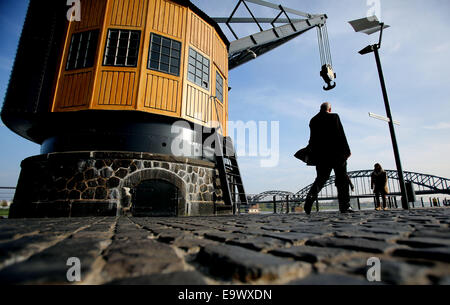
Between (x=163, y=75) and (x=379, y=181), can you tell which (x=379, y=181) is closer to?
(x=379, y=181)

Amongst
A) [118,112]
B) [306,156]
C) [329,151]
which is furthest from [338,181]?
[118,112]

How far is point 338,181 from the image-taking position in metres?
4.84

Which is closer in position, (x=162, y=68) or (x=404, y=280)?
(x=404, y=280)

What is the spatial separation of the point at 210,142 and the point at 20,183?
572cm

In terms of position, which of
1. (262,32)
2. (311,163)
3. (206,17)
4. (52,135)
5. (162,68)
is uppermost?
(262,32)

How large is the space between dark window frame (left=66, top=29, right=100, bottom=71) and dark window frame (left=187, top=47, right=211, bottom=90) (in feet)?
9.37

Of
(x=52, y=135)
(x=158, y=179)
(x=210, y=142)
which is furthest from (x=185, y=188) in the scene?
(x=52, y=135)

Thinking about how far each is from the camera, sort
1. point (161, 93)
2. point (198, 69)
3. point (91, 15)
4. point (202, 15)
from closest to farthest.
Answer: point (161, 93) → point (91, 15) → point (198, 69) → point (202, 15)

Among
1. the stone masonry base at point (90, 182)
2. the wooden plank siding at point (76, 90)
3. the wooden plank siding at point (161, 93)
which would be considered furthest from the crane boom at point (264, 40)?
the stone masonry base at point (90, 182)

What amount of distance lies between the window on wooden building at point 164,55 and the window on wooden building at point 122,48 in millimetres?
439

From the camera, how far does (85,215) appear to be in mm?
5746

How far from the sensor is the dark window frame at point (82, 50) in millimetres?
6891

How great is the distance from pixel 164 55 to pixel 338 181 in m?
6.17

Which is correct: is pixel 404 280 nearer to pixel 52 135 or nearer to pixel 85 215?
pixel 85 215
